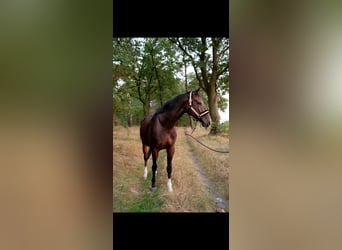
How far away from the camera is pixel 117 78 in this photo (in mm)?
3186

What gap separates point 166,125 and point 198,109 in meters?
0.37

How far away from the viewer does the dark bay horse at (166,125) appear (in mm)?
3230

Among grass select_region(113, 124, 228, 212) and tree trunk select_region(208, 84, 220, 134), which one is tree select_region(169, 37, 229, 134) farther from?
grass select_region(113, 124, 228, 212)

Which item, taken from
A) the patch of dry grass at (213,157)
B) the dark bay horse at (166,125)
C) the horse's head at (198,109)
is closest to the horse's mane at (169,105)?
the dark bay horse at (166,125)

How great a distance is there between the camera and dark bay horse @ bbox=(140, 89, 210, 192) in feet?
10.6

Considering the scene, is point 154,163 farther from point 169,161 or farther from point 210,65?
point 210,65

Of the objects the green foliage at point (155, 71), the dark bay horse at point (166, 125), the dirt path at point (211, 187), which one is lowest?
the dirt path at point (211, 187)

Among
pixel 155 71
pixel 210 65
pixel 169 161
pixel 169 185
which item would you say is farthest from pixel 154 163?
pixel 210 65

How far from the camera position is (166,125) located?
3275 millimetres

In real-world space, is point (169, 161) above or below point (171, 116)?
below

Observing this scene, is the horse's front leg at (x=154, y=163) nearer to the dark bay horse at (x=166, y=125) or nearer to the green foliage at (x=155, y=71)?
the dark bay horse at (x=166, y=125)
